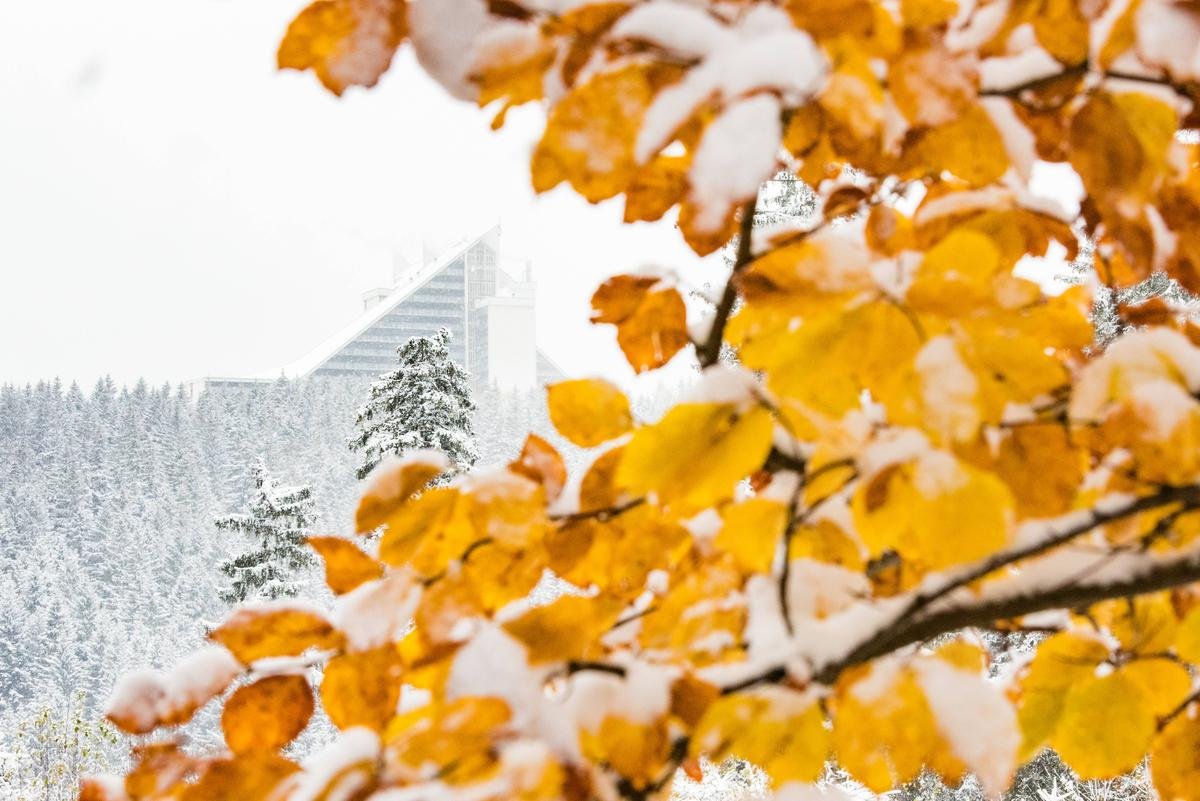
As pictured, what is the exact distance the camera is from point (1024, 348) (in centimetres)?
36

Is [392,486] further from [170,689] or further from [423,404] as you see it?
[423,404]

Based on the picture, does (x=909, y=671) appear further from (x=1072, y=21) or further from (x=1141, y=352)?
(x=1072, y=21)

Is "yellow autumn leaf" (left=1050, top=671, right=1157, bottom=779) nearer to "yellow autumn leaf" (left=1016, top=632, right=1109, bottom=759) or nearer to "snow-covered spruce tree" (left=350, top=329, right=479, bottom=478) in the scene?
"yellow autumn leaf" (left=1016, top=632, right=1109, bottom=759)

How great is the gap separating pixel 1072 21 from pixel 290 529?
12.5 meters

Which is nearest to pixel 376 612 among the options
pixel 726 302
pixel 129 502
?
pixel 726 302

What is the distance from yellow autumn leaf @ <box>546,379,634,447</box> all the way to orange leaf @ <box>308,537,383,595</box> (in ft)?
0.47

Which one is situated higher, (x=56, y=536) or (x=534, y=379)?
(x=56, y=536)

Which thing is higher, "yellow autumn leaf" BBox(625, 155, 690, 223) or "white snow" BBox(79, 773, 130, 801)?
"yellow autumn leaf" BBox(625, 155, 690, 223)

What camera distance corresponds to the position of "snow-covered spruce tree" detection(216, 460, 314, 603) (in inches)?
456

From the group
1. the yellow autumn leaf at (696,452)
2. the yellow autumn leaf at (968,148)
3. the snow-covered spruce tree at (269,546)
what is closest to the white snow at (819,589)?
the yellow autumn leaf at (696,452)

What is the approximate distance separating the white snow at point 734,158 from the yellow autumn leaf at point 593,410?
0.78ft

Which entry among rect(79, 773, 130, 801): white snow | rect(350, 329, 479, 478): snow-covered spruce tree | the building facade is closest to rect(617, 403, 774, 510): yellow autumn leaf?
rect(79, 773, 130, 801): white snow

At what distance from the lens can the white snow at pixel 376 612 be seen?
0.45 metres

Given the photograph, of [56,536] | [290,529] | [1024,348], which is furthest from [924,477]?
[56,536]
